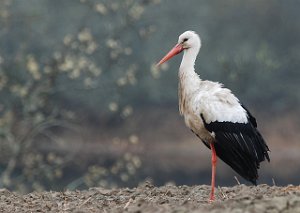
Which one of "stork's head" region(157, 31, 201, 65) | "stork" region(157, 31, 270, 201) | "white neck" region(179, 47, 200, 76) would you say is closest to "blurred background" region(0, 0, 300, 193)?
"stork's head" region(157, 31, 201, 65)

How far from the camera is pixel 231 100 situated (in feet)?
32.3

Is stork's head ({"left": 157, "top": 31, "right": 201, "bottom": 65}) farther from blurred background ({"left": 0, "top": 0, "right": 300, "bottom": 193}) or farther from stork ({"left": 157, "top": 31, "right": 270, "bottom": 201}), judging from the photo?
blurred background ({"left": 0, "top": 0, "right": 300, "bottom": 193})

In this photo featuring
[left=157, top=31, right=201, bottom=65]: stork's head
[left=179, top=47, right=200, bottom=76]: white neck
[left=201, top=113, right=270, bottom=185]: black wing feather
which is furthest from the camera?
[left=157, top=31, right=201, bottom=65]: stork's head

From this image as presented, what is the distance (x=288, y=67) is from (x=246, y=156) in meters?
22.4

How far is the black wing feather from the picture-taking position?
381 inches

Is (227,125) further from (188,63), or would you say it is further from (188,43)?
(188,43)

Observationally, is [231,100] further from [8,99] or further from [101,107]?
[101,107]

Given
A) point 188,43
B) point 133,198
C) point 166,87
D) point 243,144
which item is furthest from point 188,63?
point 166,87

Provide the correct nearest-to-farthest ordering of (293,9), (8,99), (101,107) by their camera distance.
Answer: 1. (8,99)
2. (101,107)
3. (293,9)

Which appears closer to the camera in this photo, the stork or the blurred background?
the stork

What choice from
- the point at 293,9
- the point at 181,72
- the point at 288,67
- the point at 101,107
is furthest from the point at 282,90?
the point at 181,72

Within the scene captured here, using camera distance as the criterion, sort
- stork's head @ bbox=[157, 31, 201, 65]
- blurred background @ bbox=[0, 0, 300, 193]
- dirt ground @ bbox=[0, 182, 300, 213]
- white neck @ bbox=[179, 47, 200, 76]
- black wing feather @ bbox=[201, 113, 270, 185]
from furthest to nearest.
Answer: blurred background @ bbox=[0, 0, 300, 193], stork's head @ bbox=[157, 31, 201, 65], white neck @ bbox=[179, 47, 200, 76], black wing feather @ bbox=[201, 113, 270, 185], dirt ground @ bbox=[0, 182, 300, 213]

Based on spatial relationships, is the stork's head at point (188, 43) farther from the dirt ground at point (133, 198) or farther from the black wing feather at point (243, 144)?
the dirt ground at point (133, 198)

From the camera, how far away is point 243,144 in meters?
9.70
